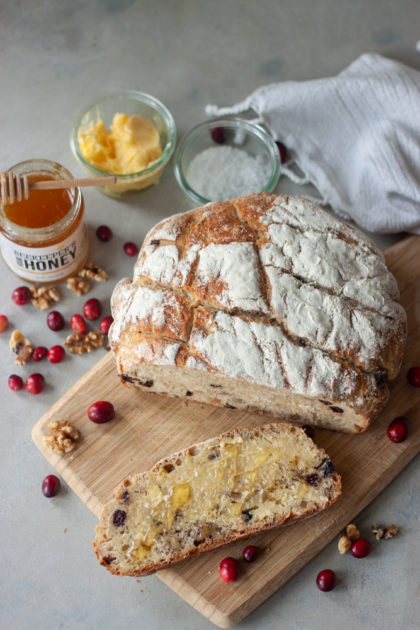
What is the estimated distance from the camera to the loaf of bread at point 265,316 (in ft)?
13.0

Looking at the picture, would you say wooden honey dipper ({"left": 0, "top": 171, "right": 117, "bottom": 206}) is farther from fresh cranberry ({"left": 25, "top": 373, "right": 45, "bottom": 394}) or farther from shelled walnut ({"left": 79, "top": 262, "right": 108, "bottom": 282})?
fresh cranberry ({"left": 25, "top": 373, "right": 45, "bottom": 394})

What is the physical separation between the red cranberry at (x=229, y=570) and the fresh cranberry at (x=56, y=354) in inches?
67.3

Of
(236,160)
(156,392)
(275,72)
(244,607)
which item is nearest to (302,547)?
A: (244,607)

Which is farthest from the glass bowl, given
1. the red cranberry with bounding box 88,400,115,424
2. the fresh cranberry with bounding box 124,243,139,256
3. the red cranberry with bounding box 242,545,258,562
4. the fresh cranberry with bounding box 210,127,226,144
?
the red cranberry with bounding box 242,545,258,562

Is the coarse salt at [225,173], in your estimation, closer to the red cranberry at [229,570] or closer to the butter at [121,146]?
the butter at [121,146]

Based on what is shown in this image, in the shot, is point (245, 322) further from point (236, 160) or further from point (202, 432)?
point (236, 160)

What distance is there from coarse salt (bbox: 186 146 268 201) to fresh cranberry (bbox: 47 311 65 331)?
1.33 m

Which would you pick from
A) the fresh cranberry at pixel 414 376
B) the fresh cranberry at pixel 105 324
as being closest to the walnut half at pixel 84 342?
the fresh cranberry at pixel 105 324

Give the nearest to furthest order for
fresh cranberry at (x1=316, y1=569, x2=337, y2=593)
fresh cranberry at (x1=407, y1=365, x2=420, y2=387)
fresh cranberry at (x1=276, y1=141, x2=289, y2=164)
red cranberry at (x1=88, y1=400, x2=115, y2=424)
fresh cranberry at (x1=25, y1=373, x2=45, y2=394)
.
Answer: fresh cranberry at (x1=316, y1=569, x2=337, y2=593) < red cranberry at (x1=88, y1=400, x2=115, y2=424) < fresh cranberry at (x1=407, y1=365, x2=420, y2=387) < fresh cranberry at (x1=25, y1=373, x2=45, y2=394) < fresh cranberry at (x1=276, y1=141, x2=289, y2=164)

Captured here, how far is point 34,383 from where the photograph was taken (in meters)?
4.64

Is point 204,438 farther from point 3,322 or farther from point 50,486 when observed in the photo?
point 3,322

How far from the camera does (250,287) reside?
4.04 metres

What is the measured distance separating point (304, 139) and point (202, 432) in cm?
236

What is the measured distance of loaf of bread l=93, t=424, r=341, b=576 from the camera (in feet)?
12.9
